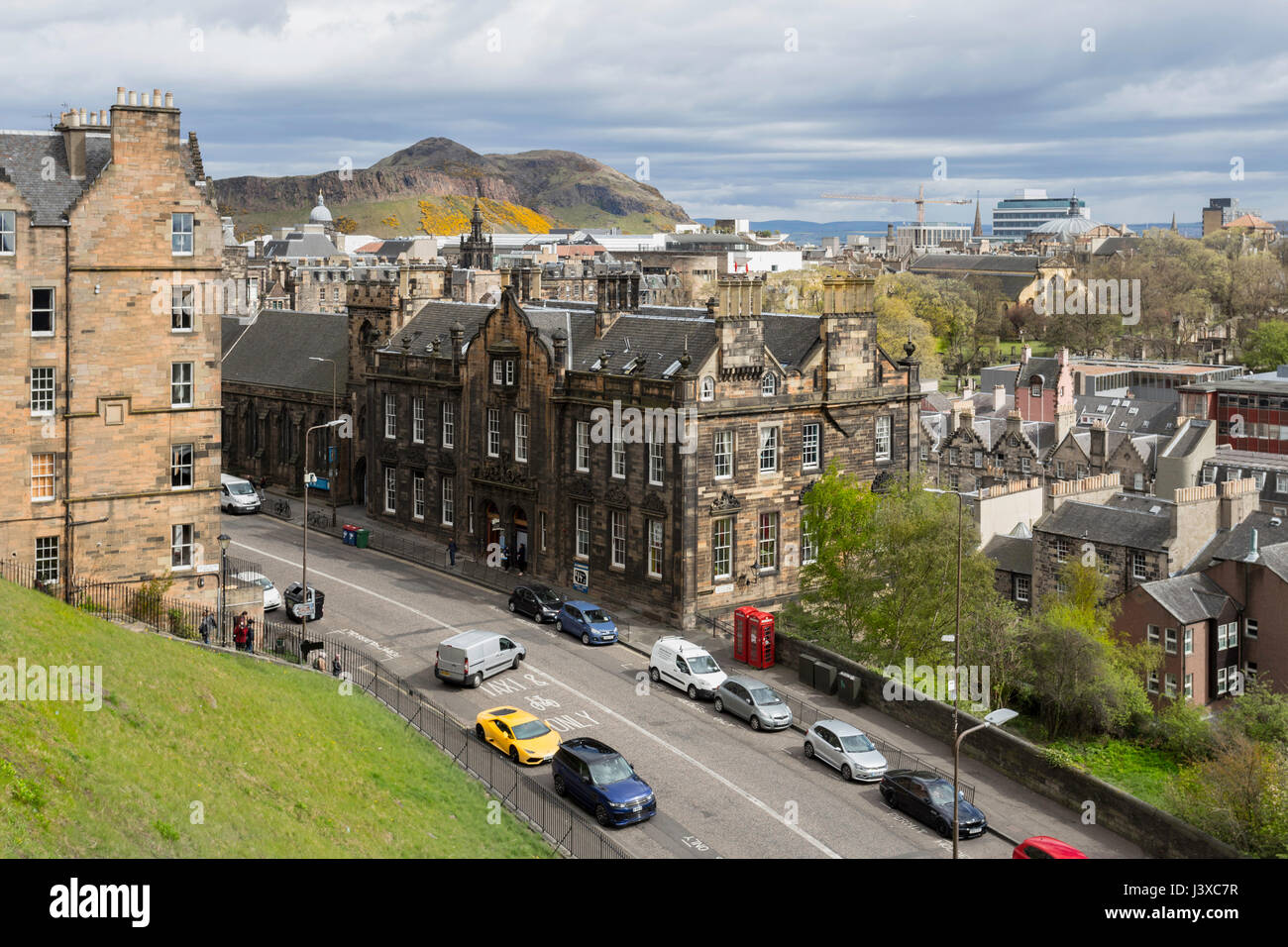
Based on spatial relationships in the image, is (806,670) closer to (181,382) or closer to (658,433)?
(658,433)

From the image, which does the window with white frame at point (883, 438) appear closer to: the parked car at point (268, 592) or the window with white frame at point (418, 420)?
the window with white frame at point (418, 420)

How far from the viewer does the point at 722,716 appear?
144 feet

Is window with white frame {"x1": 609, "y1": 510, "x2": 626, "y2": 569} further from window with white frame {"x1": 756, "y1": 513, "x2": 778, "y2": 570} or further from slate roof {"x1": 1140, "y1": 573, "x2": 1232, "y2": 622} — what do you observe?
slate roof {"x1": 1140, "y1": 573, "x2": 1232, "y2": 622}

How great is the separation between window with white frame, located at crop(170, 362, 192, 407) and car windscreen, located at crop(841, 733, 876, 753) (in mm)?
25107

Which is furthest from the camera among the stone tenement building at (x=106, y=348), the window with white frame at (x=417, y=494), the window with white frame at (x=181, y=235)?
the window with white frame at (x=417, y=494)

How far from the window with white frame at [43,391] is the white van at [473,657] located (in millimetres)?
15396

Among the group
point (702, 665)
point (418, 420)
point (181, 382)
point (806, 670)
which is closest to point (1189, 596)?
point (806, 670)

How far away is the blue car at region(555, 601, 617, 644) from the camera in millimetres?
50656

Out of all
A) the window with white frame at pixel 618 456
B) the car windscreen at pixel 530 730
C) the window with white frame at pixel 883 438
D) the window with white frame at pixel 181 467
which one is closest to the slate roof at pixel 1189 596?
the window with white frame at pixel 883 438

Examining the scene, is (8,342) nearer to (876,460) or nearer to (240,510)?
(240,510)

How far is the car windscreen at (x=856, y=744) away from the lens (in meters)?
39.2

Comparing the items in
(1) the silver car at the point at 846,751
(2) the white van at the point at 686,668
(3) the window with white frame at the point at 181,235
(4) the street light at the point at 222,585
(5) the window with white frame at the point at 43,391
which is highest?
(3) the window with white frame at the point at 181,235
